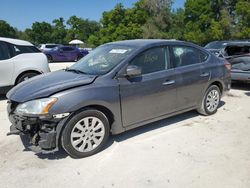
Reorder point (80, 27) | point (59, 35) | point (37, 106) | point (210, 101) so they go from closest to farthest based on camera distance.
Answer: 1. point (37, 106)
2. point (210, 101)
3. point (59, 35)
4. point (80, 27)

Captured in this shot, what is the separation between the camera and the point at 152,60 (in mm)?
4676

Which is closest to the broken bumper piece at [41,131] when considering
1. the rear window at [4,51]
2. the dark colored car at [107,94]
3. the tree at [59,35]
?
the dark colored car at [107,94]

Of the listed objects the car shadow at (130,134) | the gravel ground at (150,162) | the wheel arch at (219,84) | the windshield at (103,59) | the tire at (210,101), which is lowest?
the gravel ground at (150,162)

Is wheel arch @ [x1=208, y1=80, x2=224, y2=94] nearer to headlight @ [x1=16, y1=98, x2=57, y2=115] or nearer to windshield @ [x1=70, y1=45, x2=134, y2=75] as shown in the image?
windshield @ [x1=70, y1=45, x2=134, y2=75]

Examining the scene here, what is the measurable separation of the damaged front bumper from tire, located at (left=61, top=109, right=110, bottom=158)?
4.2 inches

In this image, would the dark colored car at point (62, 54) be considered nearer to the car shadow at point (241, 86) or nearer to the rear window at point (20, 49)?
the rear window at point (20, 49)

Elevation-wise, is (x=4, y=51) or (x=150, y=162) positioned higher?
(x=4, y=51)

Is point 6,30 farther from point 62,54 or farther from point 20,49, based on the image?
point 20,49

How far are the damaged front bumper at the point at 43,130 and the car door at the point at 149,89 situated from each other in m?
1.05

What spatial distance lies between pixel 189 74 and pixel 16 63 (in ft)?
15.2

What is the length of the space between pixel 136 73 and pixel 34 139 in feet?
5.67

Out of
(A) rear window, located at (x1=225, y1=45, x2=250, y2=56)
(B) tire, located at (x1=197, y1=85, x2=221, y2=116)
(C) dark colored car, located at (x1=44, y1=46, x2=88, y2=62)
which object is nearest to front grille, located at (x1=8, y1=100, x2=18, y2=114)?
(B) tire, located at (x1=197, y1=85, x2=221, y2=116)

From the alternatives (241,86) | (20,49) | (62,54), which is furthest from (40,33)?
(241,86)

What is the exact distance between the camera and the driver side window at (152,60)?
4515 mm
